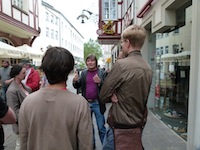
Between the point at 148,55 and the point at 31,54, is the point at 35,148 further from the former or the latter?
the point at 31,54

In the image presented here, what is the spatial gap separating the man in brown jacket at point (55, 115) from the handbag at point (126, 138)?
25.3 inches

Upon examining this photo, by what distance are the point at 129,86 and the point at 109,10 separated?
11686 mm

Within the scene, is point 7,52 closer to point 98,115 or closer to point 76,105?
point 98,115

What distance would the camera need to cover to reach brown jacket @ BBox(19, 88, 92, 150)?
1431 millimetres

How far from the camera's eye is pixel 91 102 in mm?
3619

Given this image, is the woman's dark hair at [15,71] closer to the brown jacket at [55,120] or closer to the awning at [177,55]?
the brown jacket at [55,120]

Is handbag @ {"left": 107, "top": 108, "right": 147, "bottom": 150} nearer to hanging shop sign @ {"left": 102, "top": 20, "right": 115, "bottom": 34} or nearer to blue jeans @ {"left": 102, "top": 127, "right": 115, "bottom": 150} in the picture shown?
blue jeans @ {"left": 102, "top": 127, "right": 115, "bottom": 150}

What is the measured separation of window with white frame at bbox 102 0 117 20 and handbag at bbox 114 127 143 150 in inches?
442

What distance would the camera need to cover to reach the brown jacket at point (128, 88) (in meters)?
1.94

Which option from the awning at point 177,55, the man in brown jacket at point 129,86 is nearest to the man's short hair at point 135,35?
the man in brown jacket at point 129,86

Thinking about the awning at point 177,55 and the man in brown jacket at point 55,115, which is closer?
the man in brown jacket at point 55,115

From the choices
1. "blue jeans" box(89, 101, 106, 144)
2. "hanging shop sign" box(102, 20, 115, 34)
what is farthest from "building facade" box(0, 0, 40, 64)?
"blue jeans" box(89, 101, 106, 144)

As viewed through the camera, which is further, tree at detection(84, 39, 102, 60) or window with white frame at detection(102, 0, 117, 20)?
tree at detection(84, 39, 102, 60)

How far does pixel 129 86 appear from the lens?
194cm
